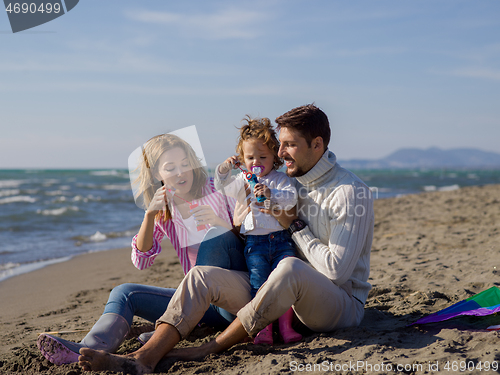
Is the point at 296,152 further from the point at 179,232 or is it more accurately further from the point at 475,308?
the point at 475,308

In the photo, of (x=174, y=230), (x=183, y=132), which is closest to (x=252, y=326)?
(x=174, y=230)

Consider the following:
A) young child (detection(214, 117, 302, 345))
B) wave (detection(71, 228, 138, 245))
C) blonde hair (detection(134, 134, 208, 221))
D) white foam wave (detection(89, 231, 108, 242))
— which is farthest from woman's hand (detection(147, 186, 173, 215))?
white foam wave (detection(89, 231, 108, 242))

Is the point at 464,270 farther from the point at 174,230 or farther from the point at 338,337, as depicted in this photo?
the point at 174,230

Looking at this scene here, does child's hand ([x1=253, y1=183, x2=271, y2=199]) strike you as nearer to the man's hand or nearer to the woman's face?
the man's hand

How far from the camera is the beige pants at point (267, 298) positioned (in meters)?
2.26

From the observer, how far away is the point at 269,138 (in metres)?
2.92

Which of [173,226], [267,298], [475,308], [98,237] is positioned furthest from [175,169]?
[98,237]

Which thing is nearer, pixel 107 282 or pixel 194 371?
pixel 194 371

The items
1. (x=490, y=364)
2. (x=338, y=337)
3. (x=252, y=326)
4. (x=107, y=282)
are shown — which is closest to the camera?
(x=490, y=364)

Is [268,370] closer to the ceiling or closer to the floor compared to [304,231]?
closer to the floor

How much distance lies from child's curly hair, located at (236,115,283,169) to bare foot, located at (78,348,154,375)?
156 cm

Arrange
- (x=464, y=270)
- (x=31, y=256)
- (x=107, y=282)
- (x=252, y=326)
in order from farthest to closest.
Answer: (x=31, y=256)
(x=107, y=282)
(x=464, y=270)
(x=252, y=326)

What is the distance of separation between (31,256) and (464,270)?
253 inches

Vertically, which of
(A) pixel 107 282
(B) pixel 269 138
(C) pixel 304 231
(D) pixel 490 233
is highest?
(B) pixel 269 138
